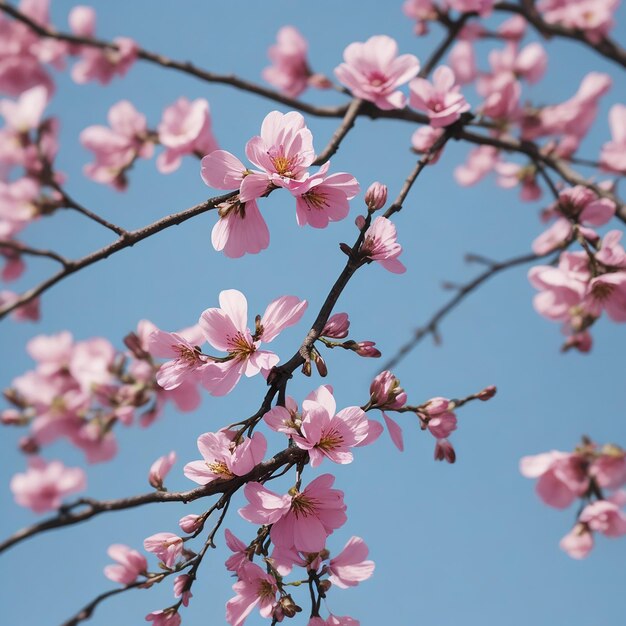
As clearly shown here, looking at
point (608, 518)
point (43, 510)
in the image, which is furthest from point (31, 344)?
point (608, 518)

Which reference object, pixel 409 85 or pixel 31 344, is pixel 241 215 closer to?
pixel 409 85

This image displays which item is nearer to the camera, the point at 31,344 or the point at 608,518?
the point at 608,518

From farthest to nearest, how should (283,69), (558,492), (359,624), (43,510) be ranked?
(283,69)
(43,510)
(558,492)
(359,624)

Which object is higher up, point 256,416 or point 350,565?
point 256,416

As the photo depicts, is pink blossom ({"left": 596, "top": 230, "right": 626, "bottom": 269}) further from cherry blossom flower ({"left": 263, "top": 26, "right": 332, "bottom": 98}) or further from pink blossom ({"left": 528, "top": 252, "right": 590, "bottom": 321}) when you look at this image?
cherry blossom flower ({"left": 263, "top": 26, "right": 332, "bottom": 98})

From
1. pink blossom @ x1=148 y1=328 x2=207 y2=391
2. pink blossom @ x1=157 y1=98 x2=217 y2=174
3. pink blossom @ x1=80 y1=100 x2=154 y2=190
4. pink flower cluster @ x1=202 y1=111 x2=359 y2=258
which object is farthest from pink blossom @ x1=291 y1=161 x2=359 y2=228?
pink blossom @ x1=80 y1=100 x2=154 y2=190

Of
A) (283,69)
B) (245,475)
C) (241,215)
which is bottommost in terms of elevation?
(245,475)

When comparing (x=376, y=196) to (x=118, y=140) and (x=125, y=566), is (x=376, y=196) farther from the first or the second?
(x=118, y=140)

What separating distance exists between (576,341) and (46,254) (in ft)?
6.58

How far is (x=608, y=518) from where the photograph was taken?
7.34ft

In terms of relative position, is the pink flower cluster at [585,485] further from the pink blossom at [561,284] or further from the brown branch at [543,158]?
the brown branch at [543,158]

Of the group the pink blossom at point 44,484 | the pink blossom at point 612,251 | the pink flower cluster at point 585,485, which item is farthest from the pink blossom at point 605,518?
the pink blossom at point 44,484

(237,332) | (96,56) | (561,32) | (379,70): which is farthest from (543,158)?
(96,56)

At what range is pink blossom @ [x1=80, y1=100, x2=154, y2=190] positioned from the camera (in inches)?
129
